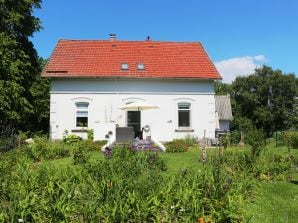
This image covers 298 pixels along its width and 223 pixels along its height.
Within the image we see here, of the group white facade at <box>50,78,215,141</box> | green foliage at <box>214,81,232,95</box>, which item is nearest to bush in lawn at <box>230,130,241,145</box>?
white facade at <box>50,78,215,141</box>

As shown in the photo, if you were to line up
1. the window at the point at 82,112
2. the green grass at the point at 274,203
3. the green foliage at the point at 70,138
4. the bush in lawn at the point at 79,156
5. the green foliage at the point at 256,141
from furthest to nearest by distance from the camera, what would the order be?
the window at the point at 82,112, the green foliage at the point at 70,138, the bush in lawn at the point at 79,156, the green foliage at the point at 256,141, the green grass at the point at 274,203

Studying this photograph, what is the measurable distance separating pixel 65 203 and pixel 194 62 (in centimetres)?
2186

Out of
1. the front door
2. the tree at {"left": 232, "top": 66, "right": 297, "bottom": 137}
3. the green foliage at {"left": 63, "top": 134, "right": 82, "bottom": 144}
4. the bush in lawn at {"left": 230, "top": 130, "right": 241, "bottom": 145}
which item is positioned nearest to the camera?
the bush in lawn at {"left": 230, "top": 130, "right": 241, "bottom": 145}

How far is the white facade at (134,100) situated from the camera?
80.3 feet

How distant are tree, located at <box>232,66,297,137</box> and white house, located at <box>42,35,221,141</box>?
1101 inches

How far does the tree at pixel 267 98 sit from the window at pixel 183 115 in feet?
92.2

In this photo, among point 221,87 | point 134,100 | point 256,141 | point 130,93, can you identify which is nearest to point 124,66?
point 130,93

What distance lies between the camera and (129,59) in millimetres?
26188

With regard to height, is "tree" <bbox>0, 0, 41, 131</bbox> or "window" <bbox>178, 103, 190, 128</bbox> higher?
"tree" <bbox>0, 0, 41, 131</bbox>

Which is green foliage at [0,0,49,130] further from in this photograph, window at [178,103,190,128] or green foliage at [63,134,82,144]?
window at [178,103,190,128]

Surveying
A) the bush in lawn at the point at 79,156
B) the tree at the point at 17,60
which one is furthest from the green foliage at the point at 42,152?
the tree at the point at 17,60

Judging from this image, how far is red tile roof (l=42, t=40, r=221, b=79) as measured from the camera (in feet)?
81.5

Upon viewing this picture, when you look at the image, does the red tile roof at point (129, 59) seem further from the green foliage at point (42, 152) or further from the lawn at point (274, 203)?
the lawn at point (274, 203)

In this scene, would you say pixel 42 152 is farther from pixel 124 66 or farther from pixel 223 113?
pixel 223 113
